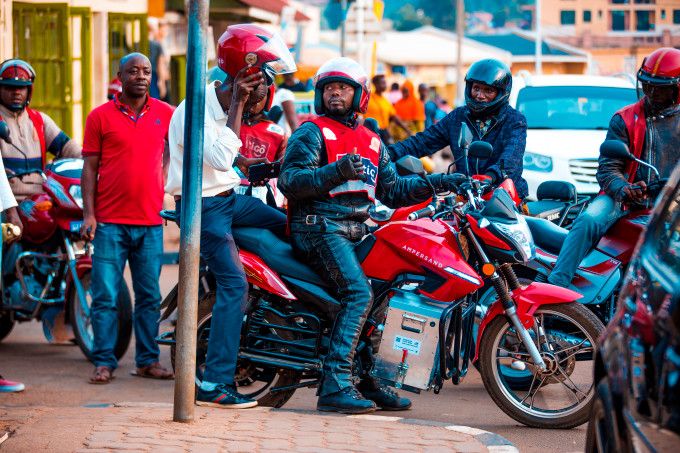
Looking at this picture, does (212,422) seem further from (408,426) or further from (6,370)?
(6,370)

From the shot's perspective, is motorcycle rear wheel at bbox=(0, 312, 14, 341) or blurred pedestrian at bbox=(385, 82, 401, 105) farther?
blurred pedestrian at bbox=(385, 82, 401, 105)

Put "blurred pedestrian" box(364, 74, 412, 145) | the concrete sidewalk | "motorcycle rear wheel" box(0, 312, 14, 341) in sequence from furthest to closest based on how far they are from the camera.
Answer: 1. "blurred pedestrian" box(364, 74, 412, 145)
2. "motorcycle rear wheel" box(0, 312, 14, 341)
3. the concrete sidewalk

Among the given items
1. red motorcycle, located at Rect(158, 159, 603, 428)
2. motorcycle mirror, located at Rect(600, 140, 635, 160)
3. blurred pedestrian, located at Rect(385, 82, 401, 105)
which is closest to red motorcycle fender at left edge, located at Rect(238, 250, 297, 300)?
red motorcycle, located at Rect(158, 159, 603, 428)

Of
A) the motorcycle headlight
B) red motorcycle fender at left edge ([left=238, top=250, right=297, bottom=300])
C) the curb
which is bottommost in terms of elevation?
the curb

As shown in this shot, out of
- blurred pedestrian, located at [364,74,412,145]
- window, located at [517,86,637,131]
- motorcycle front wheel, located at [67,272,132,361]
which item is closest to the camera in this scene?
motorcycle front wheel, located at [67,272,132,361]

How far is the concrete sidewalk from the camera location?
240 inches

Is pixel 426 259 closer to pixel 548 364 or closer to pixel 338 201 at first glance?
pixel 338 201

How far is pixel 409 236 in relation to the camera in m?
7.19

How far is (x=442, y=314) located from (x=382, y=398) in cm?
89

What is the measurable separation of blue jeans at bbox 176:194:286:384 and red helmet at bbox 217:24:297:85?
709mm

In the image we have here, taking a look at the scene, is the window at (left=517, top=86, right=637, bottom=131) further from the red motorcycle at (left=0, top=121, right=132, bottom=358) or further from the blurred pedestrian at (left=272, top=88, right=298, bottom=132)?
the red motorcycle at (left=0, top=121, right=132, bottom=358)

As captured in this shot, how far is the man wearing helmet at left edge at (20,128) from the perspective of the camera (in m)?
9.77

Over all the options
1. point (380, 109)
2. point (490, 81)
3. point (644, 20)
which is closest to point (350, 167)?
point (490, 81)

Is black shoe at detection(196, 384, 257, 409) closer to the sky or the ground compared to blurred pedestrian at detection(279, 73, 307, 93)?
closer to the ground
